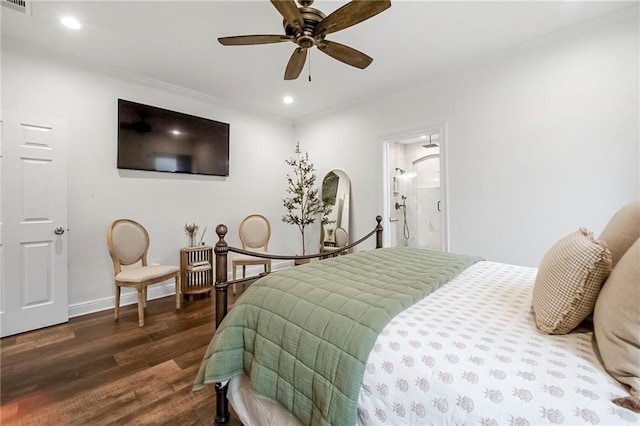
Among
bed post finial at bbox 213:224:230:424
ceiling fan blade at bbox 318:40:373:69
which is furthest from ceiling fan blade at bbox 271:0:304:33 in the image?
bed post finial at bbox 213:224:230:424

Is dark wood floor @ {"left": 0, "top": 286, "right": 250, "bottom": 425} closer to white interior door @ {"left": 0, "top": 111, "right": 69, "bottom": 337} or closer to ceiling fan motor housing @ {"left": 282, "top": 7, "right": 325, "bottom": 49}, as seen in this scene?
white interior door @ {"left": 0, "top": 111, "right": 69, "bottom": 337}

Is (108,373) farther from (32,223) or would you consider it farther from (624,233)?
(624,233)

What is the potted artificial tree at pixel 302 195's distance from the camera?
4438 millimetres

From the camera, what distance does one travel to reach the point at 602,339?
0.74 m

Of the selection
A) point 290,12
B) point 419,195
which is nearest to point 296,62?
point 290,12

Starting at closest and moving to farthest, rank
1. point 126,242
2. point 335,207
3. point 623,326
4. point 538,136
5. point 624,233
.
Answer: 1. point 623,326
2. point 624,233
3. point 538,136
4. point 126,242
5. point 335,207

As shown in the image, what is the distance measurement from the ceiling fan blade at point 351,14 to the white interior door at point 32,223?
2.74 m

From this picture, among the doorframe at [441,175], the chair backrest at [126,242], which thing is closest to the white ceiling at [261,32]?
the doorframe at [441,175]

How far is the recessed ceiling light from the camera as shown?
7.50 ft

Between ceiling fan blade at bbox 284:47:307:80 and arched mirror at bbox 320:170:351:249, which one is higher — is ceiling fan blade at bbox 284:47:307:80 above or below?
above

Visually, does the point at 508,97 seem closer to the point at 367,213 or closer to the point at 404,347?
the point at 367,213

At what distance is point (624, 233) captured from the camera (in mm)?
1039

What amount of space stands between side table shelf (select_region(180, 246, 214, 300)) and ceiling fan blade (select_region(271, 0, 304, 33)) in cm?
271

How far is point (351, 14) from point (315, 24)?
272mm
